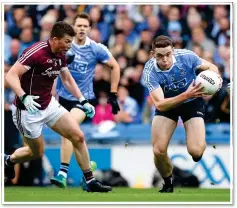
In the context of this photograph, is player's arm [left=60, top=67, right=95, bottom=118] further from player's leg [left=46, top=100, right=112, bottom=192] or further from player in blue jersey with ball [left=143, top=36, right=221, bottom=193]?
player in blue jersey with ball [left=143, top=36, right=221, bottom=193]

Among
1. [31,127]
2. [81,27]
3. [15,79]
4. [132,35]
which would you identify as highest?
[132,35]

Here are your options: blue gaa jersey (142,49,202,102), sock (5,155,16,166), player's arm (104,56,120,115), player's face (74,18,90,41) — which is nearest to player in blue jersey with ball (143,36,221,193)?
blue gaa jersey (142,49,202,102)

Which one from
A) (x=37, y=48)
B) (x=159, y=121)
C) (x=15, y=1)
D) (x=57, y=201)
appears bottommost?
(x=57, y=201)

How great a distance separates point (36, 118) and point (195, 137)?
2.21 metres

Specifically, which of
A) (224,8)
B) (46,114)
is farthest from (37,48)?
(224,8)

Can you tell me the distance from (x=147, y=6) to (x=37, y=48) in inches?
292

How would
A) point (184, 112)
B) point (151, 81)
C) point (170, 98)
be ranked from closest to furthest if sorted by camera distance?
point (170, 98)
point (151, 81)
point (184, 112)

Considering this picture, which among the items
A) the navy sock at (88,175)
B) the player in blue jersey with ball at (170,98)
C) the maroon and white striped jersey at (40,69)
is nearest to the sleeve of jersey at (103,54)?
the player in blue jersey with ball at (170,98)

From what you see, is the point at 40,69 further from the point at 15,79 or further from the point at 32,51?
the point at 15,79

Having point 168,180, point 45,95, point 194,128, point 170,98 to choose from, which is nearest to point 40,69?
point 45,95

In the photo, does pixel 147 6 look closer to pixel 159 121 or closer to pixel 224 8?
pixel 224 8

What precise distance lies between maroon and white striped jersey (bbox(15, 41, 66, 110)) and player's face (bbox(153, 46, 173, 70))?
4.12 feet

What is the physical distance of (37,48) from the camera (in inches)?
417

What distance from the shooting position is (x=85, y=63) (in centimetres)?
1267
